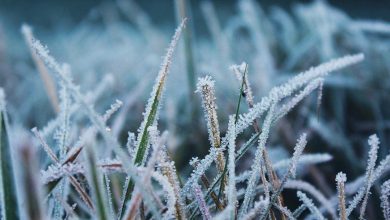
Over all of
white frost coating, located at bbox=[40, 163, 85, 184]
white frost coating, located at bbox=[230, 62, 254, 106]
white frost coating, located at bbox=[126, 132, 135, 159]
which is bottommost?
white frost coating, located at bbox=[40, 163, 85, 184]

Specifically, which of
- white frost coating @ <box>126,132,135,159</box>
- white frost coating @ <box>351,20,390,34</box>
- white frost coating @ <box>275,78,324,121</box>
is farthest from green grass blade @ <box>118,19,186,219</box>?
white frost coating @ <box>351,20,390,34</box>

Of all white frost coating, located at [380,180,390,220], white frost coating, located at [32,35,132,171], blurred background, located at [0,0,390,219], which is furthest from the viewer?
blurred background, located at [0,0,390,219]

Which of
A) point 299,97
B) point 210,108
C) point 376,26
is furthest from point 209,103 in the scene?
point 376,26

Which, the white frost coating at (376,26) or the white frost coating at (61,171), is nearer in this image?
the white frost coating at (61,171)

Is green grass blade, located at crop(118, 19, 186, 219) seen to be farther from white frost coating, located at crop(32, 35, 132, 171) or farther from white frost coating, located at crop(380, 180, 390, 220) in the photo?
white frost coating, located at crop(380, 180, 390, 220)

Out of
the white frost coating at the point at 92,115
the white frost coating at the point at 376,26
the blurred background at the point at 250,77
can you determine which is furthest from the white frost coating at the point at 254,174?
the white frost coating at the point at 376,26

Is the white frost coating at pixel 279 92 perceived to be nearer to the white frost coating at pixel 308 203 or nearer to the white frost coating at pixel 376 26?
the white frost coating at pixel 308 203

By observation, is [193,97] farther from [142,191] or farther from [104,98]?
[142,191]

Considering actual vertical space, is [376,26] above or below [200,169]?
above

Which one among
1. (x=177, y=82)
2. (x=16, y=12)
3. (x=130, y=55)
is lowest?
(x=177, y=82)

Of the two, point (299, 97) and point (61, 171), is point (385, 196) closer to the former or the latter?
point (299, 97)

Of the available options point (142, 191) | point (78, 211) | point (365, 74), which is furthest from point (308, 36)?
point (142, 191)
